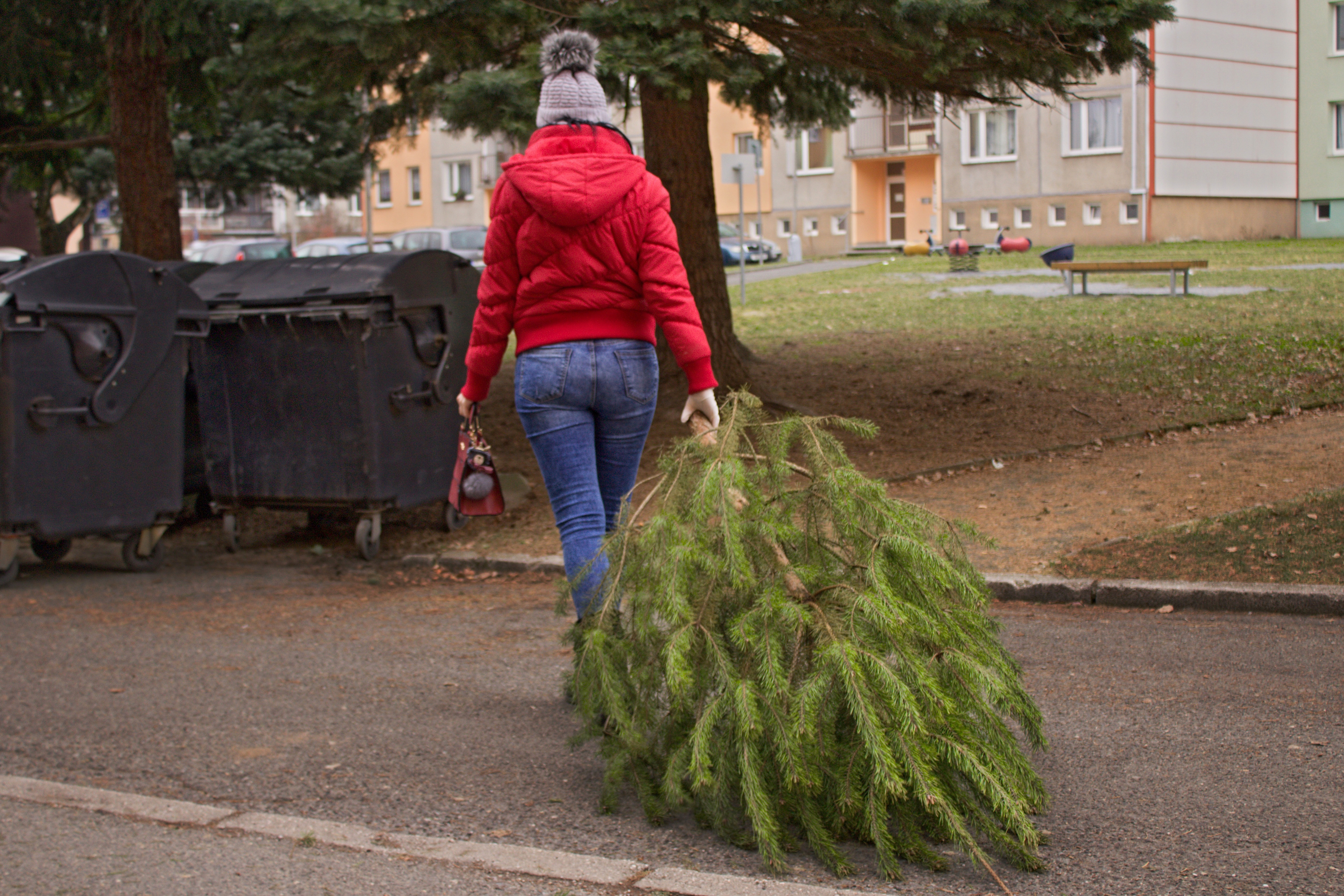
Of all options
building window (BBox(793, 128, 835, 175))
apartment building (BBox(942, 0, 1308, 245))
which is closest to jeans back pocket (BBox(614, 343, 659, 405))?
apartment building (BBox(942, 0, 1308, 245))

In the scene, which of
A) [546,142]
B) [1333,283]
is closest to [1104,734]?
[546,142]

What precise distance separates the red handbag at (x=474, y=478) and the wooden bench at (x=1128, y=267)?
→ 16.5 meters

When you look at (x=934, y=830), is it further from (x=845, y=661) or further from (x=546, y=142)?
(x=546, y=142)

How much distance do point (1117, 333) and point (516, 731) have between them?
12.1 meters

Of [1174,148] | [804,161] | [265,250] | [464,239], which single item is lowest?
[265,250]

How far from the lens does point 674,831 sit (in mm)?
3605

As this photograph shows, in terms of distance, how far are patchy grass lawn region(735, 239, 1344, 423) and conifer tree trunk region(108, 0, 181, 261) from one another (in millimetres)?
5752

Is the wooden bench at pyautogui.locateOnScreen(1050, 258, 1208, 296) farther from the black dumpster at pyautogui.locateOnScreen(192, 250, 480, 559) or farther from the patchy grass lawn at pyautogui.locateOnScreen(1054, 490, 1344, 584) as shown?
the black dumpster at pyautogui.locateOnScreen(192, 250, 480, 559)

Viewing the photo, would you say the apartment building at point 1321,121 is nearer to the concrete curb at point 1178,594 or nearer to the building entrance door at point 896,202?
the building entrance door at point 896,202

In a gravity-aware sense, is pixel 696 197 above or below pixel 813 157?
below

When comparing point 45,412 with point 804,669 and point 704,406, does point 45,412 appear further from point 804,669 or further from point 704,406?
point 804,669

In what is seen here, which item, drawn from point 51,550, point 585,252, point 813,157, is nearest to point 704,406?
point 585,252

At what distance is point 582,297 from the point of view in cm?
407

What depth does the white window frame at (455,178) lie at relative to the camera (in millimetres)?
54625
